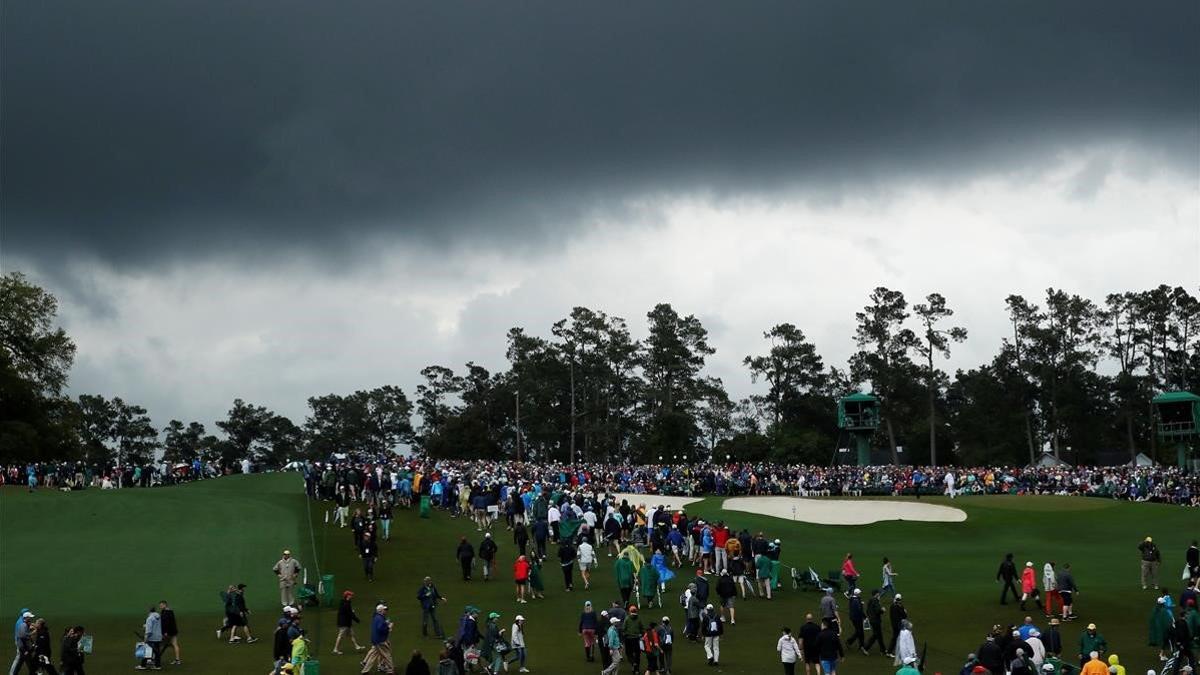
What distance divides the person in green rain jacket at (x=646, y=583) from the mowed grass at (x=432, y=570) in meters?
0.52

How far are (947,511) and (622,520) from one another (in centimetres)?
2101

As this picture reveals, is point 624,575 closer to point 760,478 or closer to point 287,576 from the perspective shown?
point 287,576

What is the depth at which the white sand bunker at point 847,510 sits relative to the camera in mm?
53000

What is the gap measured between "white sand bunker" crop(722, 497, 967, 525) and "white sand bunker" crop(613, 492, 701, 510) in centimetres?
212

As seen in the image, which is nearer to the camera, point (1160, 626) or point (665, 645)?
point (665, 645)

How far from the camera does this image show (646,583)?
99.6ft

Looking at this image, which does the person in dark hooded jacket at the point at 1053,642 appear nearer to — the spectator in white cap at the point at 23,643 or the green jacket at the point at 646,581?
the green jacket at the point at 646,581

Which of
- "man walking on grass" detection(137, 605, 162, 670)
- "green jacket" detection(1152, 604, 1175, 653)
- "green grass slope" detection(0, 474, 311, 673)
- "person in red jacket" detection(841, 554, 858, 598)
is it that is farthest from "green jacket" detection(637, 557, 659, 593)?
"man walking on grass" detection(137, 605, 162, 670)

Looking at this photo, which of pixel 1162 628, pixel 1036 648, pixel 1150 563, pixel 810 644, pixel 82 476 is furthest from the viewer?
pixel 82 476

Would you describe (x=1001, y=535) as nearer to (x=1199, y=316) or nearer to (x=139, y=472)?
(x=139, y=472)

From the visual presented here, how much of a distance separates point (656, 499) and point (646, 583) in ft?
90.6

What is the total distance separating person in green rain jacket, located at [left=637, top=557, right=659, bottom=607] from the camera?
99.6 ft

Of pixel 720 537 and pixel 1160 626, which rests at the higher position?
pixel 720 537

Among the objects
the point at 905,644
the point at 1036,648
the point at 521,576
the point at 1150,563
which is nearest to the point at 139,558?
the point at 521,576
